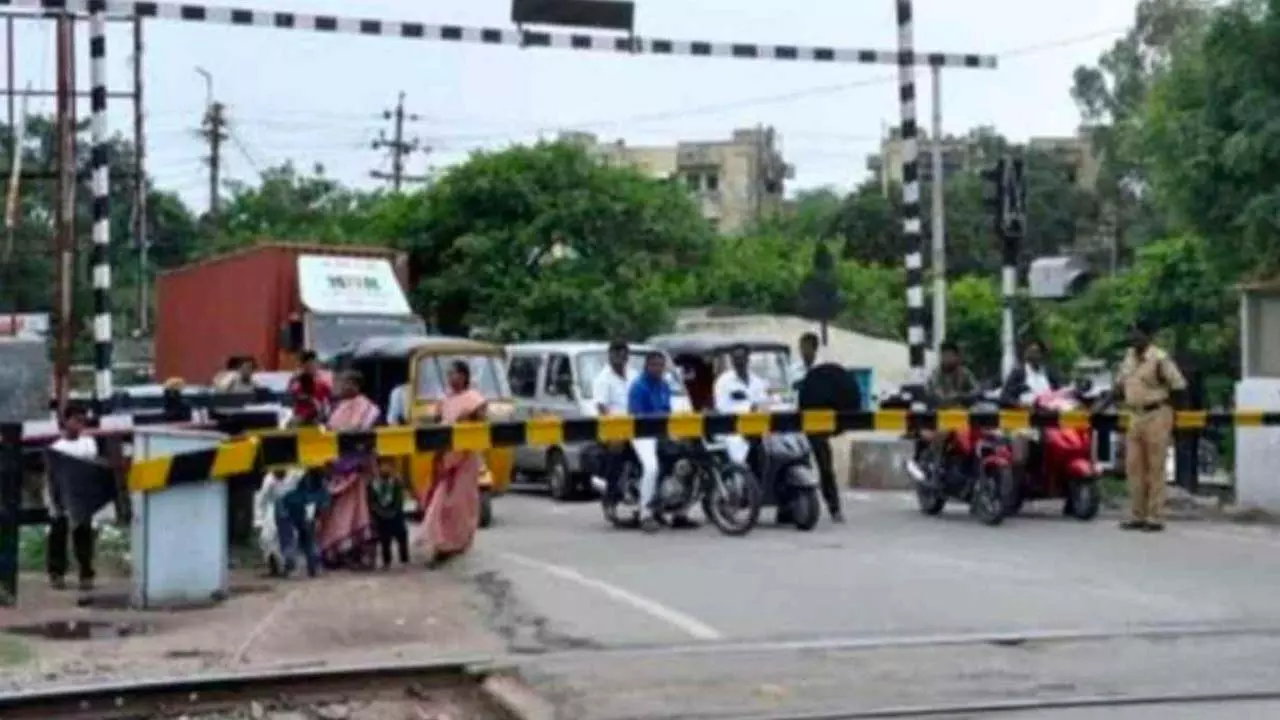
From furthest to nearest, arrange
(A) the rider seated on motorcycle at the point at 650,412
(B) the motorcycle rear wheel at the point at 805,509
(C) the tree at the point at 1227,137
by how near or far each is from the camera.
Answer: (C) the tree at the point at 1227,137, (A) the rider seated on motorcycle at the point at 650,412, (B) the motorcycle rear wheel at the point at 805,509

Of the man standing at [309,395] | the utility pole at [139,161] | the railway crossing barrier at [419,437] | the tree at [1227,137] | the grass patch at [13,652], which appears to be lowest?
the grass patch at [13,652]

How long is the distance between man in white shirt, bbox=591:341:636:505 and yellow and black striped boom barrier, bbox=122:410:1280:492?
174 cm

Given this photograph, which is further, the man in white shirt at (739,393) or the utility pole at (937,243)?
the utility pole at (937,243)

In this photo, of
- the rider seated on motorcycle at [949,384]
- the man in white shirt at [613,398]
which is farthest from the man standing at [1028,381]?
the man in white shirt at [613,398]

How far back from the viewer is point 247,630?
41.5ft

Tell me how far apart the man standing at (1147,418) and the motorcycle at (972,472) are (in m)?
1.13

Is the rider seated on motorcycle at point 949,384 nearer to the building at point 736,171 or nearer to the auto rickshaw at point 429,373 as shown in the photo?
the auto rickshaw at point 429,373

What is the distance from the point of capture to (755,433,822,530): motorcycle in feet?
63.0

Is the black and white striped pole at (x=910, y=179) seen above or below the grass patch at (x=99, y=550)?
above

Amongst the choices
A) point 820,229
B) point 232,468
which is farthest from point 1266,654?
point 820,229

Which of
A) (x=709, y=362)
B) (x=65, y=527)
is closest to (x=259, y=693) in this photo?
(x=65, y=527)

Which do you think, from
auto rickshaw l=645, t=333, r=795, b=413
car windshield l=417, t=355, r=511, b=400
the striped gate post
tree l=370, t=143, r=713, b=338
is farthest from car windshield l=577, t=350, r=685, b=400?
tree l=370, t=143, r=713, b=338

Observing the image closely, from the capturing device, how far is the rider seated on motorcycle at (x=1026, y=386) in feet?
65.5

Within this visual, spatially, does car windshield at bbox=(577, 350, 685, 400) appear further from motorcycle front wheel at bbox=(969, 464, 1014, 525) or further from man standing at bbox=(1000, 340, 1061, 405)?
motorcycle front wheel at bbox=(969, 464, 1014, 525)
